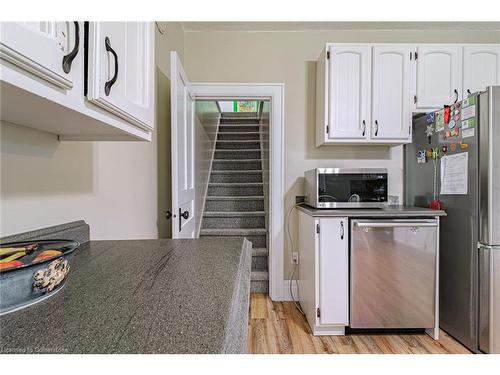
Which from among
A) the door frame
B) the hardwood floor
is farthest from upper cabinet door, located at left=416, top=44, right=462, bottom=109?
the hardwood floor

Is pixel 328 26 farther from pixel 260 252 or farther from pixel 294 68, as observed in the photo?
pixel 260 252

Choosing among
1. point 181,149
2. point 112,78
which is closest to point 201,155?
point 181,149

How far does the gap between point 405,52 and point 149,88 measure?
2.17 metres

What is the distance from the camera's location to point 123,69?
0.77 m

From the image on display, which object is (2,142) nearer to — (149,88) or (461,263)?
(149,88)

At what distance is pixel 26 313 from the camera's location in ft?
1.65

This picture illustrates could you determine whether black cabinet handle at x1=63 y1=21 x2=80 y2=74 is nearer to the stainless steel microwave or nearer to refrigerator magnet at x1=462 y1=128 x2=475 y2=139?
the stainless steel microwave

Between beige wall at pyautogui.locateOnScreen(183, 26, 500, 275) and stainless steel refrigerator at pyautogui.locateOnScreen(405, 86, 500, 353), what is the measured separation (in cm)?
58

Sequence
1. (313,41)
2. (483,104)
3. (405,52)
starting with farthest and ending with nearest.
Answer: (313,41)
(405,52)
(483,104)

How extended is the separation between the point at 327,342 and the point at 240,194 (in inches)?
86.3

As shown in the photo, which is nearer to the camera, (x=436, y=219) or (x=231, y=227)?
(x=436, y=219)

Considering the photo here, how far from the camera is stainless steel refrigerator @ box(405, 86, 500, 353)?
1.63m

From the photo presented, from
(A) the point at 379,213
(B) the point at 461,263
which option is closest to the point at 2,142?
(A) the point at 379,213

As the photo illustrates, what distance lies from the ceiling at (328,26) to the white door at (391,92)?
463 millimetres
